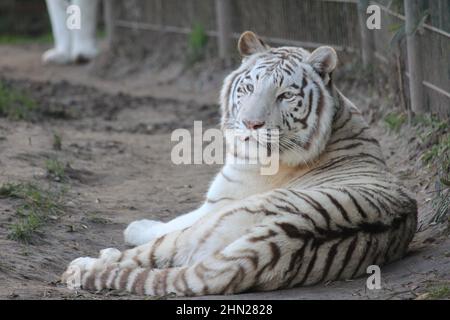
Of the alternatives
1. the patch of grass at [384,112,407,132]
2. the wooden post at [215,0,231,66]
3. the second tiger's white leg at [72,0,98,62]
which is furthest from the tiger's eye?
the second tiger's white leg at [72,0,98,62]

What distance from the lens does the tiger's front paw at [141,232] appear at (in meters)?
4.65

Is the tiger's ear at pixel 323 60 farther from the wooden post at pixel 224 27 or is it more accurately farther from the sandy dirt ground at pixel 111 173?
the wooden post at pixel 224 27

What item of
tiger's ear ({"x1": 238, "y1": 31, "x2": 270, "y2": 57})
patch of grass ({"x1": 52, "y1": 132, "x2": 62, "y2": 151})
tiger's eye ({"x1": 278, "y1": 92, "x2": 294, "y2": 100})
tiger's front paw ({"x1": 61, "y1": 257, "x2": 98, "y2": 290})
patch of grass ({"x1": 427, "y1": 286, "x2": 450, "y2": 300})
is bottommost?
patch of grass ({"x1": 427, "y1": 286, "x2": 450, "y2": 300})

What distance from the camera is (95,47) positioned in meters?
10.7

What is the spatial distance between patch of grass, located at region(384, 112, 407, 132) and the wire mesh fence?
118mm

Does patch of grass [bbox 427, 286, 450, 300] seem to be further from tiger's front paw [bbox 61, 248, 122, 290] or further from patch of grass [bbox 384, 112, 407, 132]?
patch of grass [bbox 384, 112, 407, 132]

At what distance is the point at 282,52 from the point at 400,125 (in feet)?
6.00

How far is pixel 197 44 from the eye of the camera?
9.66 m

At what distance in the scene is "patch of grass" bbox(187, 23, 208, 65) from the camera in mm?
9602

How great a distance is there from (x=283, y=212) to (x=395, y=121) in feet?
8.76

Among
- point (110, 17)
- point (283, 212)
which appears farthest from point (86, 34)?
point (283, 212)

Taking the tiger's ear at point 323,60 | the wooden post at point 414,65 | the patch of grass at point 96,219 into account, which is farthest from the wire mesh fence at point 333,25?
the patch of grass at point 96,219

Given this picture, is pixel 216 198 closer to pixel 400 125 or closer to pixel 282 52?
pixel 282 52
